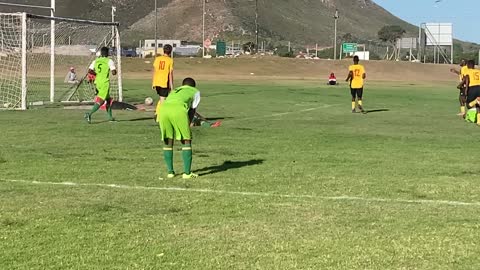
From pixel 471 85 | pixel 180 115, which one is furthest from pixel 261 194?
pixel 471 85

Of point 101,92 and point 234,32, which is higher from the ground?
point 234,32

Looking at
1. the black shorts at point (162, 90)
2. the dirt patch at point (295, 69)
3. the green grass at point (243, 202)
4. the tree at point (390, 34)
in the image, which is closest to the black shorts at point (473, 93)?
the green grass at point (243, 202)

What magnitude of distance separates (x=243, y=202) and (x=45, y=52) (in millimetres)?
25234

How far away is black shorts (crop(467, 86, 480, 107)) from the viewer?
76.0 ft

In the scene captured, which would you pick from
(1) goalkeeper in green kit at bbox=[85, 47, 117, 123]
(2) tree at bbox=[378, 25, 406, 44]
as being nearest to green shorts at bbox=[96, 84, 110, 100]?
(1) goalkeeper in green kit at bbox=[85, 47, 117, 123]

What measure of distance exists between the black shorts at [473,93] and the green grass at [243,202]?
5.94 m

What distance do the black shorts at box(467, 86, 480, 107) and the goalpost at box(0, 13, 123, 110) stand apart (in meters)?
11.9

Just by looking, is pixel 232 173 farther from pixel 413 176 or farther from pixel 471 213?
pixel 471 213

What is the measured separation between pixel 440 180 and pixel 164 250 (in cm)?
559

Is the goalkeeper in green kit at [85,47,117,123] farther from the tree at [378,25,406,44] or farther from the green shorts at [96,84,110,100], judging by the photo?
the tree at [378,25,406,44]

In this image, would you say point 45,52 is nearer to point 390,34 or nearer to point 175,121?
point 175,121

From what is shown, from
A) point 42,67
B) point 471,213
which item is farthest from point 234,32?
point 471,213

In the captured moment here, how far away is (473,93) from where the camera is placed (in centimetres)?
2330

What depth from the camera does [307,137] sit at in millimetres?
16922
